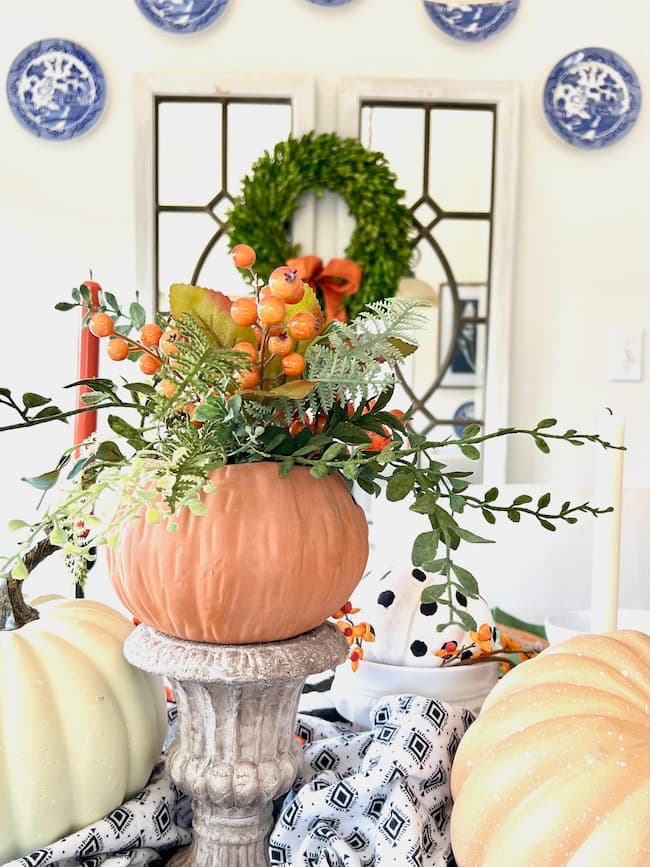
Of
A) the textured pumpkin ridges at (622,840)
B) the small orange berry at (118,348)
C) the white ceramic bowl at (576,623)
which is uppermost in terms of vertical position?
the small orange berry at (118,348)

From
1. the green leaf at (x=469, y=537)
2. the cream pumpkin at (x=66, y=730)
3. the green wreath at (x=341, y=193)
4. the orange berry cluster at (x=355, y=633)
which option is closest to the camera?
the green leaf at (x=469, y=537)

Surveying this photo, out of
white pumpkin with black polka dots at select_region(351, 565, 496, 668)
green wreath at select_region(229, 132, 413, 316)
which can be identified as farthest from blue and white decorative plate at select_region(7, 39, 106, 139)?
white pumpkin with black polka dots at select_region(351, 565, 496, 668)

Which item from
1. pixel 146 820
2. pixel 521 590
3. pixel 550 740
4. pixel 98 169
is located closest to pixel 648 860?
pixel 550 740

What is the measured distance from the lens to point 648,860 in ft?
1.48

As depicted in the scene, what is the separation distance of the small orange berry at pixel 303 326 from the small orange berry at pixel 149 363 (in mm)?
83

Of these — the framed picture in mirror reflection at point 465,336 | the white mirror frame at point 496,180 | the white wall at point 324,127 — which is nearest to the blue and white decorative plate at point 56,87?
the white wall at point 324,127

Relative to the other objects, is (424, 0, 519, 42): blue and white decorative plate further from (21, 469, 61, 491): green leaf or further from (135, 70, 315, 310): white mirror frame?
(21, 469, 61, 491): green leaf

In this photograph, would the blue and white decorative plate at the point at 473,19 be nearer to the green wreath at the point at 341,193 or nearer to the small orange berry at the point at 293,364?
the green wreath at the point at 341,193

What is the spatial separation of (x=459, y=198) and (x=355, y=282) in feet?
1.46

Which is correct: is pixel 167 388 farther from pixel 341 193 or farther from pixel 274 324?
pixel 341 193

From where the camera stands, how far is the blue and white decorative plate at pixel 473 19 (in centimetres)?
268

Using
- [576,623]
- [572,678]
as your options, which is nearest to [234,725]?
[572,678]

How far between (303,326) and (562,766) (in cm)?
27

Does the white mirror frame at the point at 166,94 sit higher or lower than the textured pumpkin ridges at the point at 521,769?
higher
